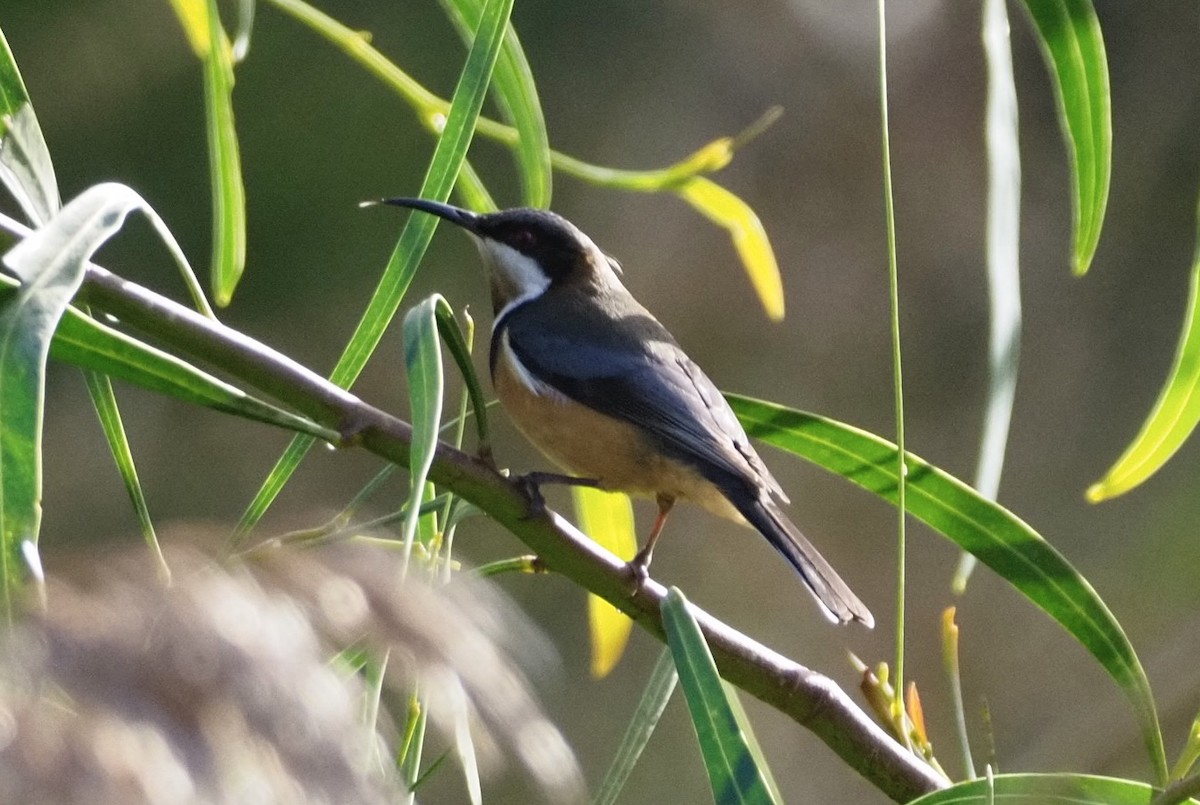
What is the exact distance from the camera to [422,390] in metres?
1.38

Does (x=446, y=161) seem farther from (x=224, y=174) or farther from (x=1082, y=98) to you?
(x=1082, y=98)

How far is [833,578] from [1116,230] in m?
4.27

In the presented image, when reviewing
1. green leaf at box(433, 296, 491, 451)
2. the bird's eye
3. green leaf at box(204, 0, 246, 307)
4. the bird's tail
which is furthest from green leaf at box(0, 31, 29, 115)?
the bird's eye

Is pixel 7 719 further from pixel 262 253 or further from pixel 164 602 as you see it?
pixel 262 253

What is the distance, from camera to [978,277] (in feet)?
21.5

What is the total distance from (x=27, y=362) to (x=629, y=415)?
1.83 metres

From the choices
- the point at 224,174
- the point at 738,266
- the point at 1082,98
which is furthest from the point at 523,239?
the point at 738,266

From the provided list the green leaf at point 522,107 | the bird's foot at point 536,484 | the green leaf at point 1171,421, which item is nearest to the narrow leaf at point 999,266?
the green leaf at point 1171,421

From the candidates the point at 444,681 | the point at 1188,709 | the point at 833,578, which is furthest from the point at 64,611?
the point at 1188,709

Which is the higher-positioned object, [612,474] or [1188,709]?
[612,474]

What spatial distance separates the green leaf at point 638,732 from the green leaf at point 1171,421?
22.7 inches

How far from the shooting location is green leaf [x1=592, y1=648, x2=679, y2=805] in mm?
1778

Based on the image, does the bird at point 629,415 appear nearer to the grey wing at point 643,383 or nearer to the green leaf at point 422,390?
the grey wing at point 643,383

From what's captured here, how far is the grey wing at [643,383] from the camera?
2.87 meters
